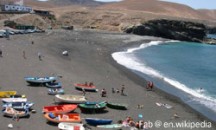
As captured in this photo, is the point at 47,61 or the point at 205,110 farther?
the point at 47,61

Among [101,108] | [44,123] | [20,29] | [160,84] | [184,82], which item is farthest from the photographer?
[20,29]

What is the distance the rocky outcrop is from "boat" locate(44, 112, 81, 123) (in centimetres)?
9004

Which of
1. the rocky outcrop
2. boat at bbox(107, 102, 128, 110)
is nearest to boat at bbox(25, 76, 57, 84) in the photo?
boat at bbox(107, 102, 128, 110)

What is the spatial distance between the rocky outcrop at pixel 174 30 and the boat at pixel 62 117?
3545 inches

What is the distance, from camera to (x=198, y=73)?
53.5 meters

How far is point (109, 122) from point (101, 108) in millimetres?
3093

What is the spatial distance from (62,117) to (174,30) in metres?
97.0

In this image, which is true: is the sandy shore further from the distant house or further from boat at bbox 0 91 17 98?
the distant house

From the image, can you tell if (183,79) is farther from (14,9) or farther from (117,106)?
(14,9)

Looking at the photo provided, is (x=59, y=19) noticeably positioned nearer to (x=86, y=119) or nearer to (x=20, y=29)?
(x=20, y=29)

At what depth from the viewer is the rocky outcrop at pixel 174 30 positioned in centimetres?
11675

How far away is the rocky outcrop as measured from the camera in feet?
383

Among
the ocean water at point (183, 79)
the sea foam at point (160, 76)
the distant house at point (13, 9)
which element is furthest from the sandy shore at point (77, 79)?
the distant house at point (13, 9)

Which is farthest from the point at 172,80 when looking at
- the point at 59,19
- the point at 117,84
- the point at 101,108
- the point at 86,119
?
the point at 59,19
